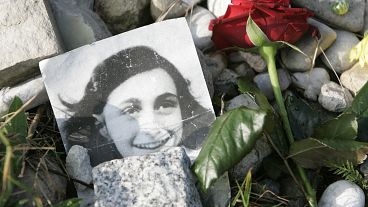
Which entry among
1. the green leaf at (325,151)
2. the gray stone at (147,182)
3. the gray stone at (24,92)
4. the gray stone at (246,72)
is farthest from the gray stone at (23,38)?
the green leaf at (325,151)

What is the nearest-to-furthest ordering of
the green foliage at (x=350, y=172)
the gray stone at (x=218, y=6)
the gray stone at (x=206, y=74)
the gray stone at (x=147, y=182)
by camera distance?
the gray stone at (x=147, y=182), the green foliage at (x=350, y=172), the gray stone at (x=206, y=74), the gray stone at (x=218, y=6)

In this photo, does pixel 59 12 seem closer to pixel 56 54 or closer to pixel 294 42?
pixel 56 54

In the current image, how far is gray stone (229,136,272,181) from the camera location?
1.08 m

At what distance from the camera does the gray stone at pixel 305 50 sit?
1.20 metres

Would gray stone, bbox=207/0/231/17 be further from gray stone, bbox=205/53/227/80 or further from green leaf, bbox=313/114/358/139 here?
green leaf, bbox=313/114/358/139

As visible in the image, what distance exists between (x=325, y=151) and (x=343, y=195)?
88mm

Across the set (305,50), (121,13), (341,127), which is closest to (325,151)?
(341,127)

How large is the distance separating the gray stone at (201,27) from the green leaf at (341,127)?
1.05 ft

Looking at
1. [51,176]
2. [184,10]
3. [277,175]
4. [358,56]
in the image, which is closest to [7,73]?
[51,176]

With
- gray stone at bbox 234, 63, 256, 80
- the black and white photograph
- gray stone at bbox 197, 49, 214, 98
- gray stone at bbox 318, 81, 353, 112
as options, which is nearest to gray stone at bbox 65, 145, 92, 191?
the black and white photograph

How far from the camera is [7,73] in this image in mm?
1085

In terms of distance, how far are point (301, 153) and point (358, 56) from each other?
27 centimetres

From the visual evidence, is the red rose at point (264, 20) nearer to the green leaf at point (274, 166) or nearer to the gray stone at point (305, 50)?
the gray stone at point (305, 50)

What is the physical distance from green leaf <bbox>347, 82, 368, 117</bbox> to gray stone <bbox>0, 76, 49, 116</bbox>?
0.60m
